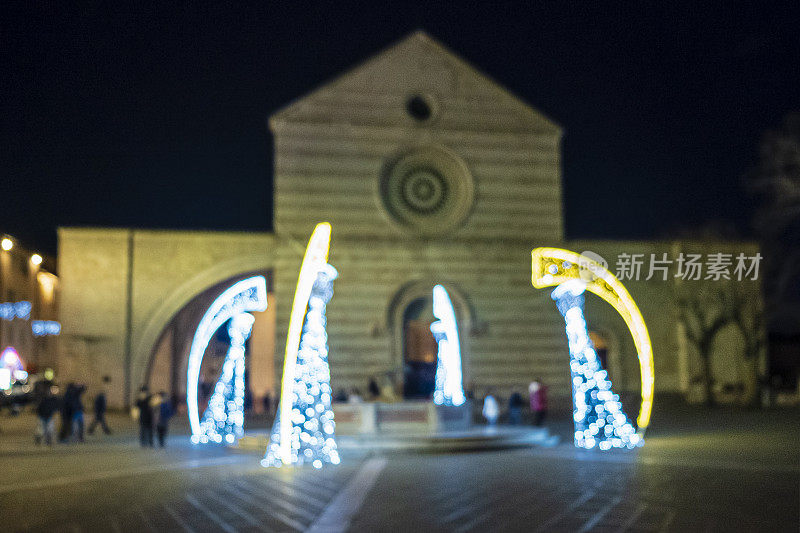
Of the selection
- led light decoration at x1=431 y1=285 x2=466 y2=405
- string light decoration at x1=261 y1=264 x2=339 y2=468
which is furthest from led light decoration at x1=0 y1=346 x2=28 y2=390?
string light decoration at x1=261 y1=264 x2=339 y2=468

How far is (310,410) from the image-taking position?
43.8 feet

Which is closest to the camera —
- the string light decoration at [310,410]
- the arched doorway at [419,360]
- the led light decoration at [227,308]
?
the string light decoration at [310,410]

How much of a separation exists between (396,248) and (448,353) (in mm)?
6298

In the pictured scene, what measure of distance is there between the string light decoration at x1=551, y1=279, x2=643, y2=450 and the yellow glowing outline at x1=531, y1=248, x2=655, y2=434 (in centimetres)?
32

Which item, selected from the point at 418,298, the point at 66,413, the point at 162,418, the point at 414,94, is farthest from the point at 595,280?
the point at 414,94

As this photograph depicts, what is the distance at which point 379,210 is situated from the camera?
26.5m

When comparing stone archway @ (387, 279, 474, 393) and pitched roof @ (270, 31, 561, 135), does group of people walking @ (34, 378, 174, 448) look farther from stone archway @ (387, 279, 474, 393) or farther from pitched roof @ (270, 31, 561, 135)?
pitched roof @ (270, 31, 561, 135)

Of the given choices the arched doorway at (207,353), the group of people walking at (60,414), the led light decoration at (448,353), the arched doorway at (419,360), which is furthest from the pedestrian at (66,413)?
the arched doorway at (419,360)

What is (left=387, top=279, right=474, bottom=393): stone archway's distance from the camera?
26.0 metres

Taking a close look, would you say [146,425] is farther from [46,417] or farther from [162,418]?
[46,417]

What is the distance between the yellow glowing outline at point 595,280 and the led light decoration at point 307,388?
4.09m

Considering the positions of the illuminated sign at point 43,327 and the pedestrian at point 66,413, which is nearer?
the pedestrian at point 66,413

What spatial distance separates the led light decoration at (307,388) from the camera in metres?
13.0

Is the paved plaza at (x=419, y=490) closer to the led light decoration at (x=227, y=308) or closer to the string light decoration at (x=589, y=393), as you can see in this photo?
the string light decoration at (x=589, y=393)
